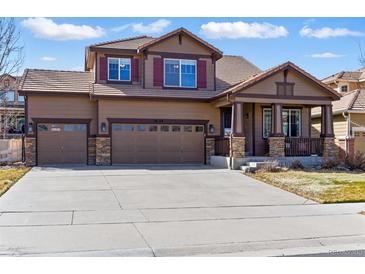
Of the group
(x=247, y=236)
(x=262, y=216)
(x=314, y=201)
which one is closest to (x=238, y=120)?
(x=314, y=201)

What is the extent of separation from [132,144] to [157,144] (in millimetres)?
1394

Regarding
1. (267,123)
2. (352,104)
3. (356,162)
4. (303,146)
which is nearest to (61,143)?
(267,123)

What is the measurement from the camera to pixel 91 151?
76.4ft

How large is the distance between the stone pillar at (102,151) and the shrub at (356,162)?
40.4ft

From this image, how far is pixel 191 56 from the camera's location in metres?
24.8

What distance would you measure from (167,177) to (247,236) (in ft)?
30.8

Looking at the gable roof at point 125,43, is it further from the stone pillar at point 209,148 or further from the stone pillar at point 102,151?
the stone pillar at point 209,148

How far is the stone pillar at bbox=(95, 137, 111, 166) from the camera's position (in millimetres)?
22812

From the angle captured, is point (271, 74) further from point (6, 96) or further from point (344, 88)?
point (6, 96)

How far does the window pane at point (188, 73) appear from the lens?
81.0 feet

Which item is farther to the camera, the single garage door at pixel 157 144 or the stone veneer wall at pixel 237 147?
the single garage door at pixel 157 144

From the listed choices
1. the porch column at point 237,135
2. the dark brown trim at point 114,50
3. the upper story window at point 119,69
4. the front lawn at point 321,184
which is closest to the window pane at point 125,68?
the upper story window at point 119,69

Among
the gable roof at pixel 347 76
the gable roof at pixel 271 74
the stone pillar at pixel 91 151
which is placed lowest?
the stone pillar at pixel 91 151

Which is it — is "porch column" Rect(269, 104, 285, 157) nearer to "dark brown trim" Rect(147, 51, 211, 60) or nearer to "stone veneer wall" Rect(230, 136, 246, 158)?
"stone veneer wall" Rect(230, 136, 246, 158)
